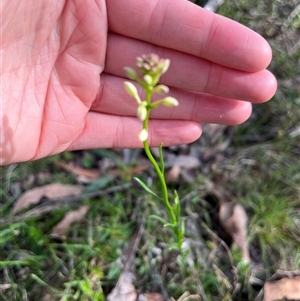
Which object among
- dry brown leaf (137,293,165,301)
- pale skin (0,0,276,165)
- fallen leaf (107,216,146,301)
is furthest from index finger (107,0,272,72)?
dry brown leaf (137,293,165,301)

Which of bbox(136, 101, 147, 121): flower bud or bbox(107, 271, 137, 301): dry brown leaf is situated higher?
bbox(136, 101, 147, 121): flower bud

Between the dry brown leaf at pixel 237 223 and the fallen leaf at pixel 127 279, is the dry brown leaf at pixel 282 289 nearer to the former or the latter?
the dry brown leaf at pixel 237 223

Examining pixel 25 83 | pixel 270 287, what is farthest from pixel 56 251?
pixel 270 287

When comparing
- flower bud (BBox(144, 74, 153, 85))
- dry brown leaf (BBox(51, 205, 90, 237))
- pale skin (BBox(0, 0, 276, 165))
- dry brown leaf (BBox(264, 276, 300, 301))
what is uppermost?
flower bud (BBox(144, 74, 153, 85))

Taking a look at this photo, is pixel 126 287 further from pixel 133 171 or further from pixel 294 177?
pixel 294 177

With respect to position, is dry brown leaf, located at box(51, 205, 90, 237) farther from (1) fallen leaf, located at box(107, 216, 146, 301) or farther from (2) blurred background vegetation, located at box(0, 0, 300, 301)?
(1) fallen leaf, located at box(107, 216, 146, 301)
